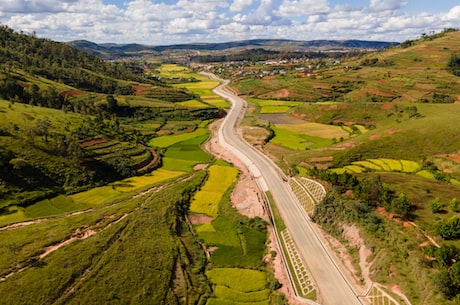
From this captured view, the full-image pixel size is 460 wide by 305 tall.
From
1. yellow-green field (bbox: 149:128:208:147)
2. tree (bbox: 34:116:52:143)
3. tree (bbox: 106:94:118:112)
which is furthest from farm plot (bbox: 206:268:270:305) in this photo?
tree (bbox: 106:94:118:112)

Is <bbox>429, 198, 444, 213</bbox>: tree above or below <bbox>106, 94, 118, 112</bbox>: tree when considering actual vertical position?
below

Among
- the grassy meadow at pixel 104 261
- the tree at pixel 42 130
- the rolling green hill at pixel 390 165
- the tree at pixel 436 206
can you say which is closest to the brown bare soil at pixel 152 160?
the tree at pixel 42 130

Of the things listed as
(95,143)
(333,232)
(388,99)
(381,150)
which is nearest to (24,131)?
(95,143)

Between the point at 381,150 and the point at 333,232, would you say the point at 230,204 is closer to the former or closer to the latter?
the point at 333,232

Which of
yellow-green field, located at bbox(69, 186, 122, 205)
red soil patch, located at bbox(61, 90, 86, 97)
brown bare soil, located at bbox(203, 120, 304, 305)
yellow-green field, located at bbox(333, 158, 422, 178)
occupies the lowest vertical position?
brown bare soil, located at bbox(203, 120, 304, 305)

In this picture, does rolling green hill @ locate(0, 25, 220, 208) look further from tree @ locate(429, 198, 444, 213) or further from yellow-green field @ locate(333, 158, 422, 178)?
tree @ locate(429, 198, 444, 213)

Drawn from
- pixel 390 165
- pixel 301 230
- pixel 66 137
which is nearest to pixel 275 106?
pixel 390 165
